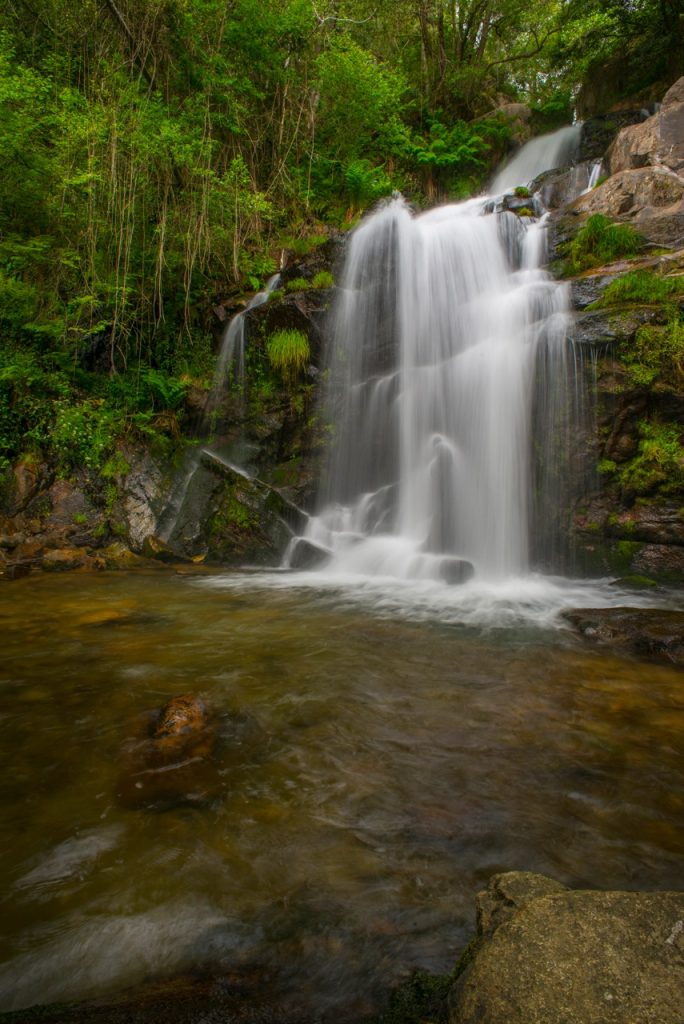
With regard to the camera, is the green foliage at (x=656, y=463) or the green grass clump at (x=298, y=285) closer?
the green foliage at (x=656, y=463)

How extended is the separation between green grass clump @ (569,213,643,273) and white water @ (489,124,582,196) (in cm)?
605

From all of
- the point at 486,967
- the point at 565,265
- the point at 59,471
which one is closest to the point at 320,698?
the point at 486,967

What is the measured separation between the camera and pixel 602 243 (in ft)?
27.0

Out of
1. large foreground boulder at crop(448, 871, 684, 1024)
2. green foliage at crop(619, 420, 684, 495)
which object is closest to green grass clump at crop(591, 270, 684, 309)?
green foliage at crop(619, 420, 684, 495)

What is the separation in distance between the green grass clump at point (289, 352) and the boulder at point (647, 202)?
561cm

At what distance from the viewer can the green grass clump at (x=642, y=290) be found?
676 centimetres

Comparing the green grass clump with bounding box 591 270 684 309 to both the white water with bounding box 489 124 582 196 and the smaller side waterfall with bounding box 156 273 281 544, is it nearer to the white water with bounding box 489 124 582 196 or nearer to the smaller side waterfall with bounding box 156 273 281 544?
the smaller side waterfall with bounding box 156 273 281 544

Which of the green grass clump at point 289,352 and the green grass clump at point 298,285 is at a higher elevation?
the green grass clump at point 298,285

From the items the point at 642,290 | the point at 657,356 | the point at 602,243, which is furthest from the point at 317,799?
the point at 602,243

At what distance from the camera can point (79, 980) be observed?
156cm

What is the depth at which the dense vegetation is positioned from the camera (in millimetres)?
8336

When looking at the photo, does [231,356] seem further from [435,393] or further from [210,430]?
[435,393]

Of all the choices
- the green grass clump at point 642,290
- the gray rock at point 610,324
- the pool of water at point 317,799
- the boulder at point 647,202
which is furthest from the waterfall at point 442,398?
the pool of water at point 317,799

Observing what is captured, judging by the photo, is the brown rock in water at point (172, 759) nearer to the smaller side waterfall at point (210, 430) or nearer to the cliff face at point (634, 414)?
the smaller side waterfall at point (210, 430)
